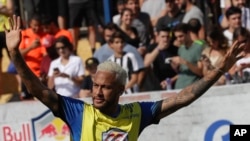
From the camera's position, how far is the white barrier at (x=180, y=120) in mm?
10195

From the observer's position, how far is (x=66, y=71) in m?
12.3

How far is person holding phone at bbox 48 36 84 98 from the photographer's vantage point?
12227mm

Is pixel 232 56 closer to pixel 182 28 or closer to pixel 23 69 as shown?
pixel 23 69

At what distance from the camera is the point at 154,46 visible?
1276 centimetres

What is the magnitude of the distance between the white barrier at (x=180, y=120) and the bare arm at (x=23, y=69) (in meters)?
3.71

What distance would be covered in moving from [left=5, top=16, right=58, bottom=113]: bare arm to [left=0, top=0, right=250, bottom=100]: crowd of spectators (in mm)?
4885

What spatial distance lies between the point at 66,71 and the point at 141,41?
147 cm

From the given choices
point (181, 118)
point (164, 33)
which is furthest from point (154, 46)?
point (181, 118)

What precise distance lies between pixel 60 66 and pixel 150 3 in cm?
251

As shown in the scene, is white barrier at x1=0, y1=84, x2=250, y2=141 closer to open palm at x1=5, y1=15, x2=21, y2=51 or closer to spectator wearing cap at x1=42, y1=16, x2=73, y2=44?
spectator wearing cap at x1=42, y1=16, x2=73, y2=44

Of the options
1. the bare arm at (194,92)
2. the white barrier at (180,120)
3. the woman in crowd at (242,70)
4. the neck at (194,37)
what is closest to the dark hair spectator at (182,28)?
the neck at (194,37)

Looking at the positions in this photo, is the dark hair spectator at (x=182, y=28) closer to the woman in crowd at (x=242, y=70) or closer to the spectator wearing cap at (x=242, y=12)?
the spectator wearing cap at (x=242, y=12)

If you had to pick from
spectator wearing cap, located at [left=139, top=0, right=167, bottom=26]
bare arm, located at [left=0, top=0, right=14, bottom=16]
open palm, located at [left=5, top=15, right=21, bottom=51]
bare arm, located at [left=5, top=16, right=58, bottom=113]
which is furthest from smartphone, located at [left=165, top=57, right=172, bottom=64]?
open palm, located at [left=5, top=15, right=21, bottom=51]

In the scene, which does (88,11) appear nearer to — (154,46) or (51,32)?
(51,32)
